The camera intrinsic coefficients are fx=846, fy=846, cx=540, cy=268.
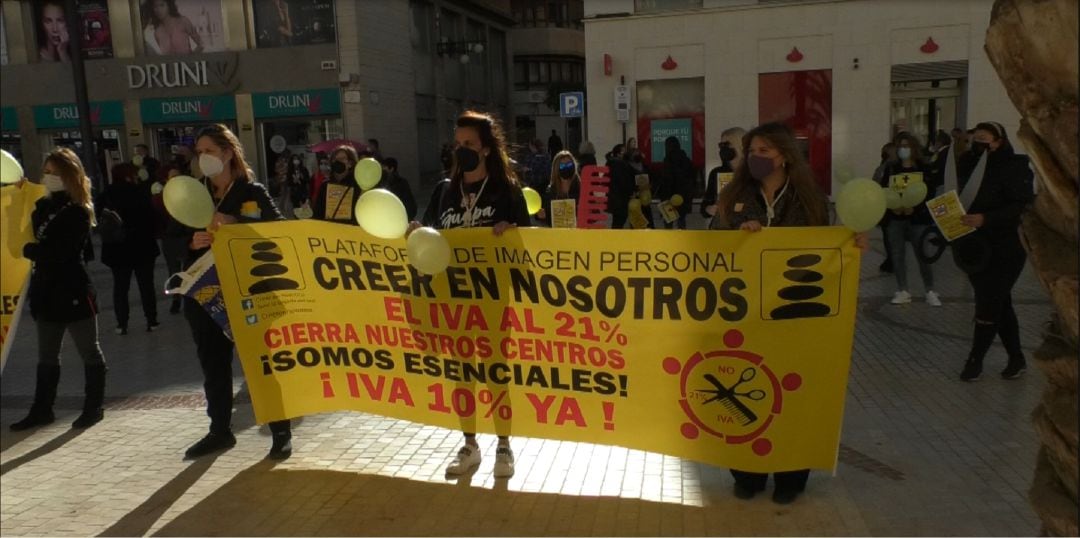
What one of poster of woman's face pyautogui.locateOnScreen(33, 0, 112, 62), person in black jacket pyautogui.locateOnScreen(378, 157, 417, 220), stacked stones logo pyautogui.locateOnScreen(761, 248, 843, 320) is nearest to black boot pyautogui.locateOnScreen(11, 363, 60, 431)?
person in black jacket pyautogui.locateOnScreen(378, 157, 417, 220)

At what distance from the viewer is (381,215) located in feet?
13.4

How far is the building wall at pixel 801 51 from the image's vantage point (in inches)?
722

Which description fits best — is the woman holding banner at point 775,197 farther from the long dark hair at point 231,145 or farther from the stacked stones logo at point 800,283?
the long dark hair at point 231,145

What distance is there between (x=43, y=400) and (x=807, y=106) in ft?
56.4

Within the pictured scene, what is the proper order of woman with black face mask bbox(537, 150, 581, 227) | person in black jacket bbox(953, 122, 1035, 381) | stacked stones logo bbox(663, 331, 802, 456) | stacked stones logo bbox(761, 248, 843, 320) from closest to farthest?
stacked stones logo bbox(761, 248, 843, 320), stacked stones logo bbox(663, 331, 802, 456), person in black jacket bbox(953, 122, 1035, 381), woman with black face mask bbox(537, 150, 581, 227)

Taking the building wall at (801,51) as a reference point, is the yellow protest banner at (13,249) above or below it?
below

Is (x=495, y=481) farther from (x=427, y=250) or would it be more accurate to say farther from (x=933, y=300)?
(x=933, y=300)

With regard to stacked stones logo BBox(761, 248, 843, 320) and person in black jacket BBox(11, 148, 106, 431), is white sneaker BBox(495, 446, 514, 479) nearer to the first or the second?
stacked stones logo BBox(761, 248, 843, 320)

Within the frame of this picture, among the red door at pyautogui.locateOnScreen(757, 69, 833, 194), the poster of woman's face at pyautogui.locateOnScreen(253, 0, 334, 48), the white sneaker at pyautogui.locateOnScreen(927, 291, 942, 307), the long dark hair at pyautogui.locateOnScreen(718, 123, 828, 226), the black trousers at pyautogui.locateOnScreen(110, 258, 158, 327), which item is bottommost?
the white sneaker at pyautogui.locateOnScreen(927, 291, 942, 307)

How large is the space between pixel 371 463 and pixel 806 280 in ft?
8.50

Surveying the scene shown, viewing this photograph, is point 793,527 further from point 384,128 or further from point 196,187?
point 384,128

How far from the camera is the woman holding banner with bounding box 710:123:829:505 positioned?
4.04m

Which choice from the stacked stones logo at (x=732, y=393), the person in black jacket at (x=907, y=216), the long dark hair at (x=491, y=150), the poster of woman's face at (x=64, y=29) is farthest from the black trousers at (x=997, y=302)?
the poster of woman's face at (x=64, y=29)

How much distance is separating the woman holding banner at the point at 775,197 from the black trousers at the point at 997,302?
2492 mm
